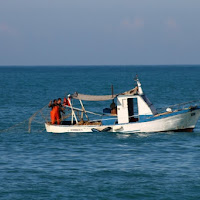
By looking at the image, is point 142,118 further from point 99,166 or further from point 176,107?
point 176,107

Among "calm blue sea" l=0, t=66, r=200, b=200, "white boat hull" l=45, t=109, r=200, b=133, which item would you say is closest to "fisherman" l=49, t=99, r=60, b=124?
"calm blue sea" l=0, t=66, r=200, b=200

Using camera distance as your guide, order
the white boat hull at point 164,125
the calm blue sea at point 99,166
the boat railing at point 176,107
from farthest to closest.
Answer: the boat railing at point 176,107 < the white boat hull at point 164,125 < the calm blue sea at point 99,166

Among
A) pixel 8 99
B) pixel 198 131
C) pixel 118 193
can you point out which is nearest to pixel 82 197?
pixel 118 193

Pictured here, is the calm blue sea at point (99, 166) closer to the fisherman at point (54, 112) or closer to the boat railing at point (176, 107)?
the fisherman at point (54, 112)

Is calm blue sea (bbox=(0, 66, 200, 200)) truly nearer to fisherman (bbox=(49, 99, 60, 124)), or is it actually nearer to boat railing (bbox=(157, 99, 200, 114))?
fisherman (bbox=(49, 99, 60, 124))

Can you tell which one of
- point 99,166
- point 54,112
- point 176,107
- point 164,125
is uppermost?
point 54,112

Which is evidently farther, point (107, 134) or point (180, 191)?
point (107, 134)

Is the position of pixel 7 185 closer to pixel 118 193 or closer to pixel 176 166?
pixel 118 193

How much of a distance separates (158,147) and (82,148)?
451cm

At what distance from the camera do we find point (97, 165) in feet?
100

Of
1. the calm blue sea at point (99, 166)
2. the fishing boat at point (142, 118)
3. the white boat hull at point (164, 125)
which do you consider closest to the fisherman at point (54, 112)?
the calm blue sea at point (99, 166)

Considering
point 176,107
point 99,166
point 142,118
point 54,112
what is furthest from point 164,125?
point 176,107

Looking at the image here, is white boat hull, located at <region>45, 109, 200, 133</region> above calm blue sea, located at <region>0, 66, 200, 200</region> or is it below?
above

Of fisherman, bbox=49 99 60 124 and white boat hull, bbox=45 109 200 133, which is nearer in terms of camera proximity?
white boat hull, bbox=45 109 200 133
